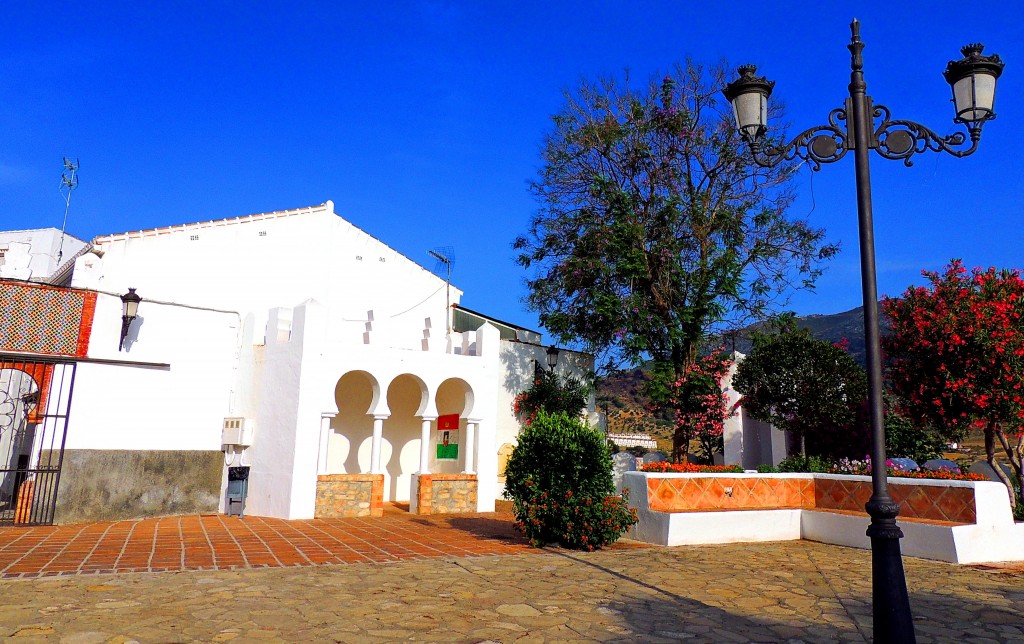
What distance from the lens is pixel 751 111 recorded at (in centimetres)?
650

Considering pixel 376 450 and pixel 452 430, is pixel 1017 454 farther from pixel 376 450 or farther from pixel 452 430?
pixel 376 450

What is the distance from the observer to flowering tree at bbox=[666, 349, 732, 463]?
689 inches

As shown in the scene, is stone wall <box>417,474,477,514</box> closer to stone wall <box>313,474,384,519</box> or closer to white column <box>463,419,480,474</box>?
white column <box>463,419,480,474</box>

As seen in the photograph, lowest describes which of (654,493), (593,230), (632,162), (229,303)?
(654,493)

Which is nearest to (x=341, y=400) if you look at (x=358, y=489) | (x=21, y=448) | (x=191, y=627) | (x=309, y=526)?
(x=358, y=489)

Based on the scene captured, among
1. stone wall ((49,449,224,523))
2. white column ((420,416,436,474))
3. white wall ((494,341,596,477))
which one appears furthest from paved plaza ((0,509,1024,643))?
white wall ((494,341,596,477))

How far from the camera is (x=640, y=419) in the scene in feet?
155

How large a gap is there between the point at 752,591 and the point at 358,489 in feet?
31.7

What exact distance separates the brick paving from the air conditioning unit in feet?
5.36

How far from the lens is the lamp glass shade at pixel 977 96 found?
619 cm

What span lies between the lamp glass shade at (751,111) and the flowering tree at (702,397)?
11.5 metres

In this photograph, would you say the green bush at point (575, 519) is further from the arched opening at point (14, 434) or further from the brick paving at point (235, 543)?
the arched opening at point (14, 434)

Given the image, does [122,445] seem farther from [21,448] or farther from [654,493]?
[654,493]

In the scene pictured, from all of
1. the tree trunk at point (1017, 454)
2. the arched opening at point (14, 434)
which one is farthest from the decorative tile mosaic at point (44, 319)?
the tree trunk at point (1017, 454)
